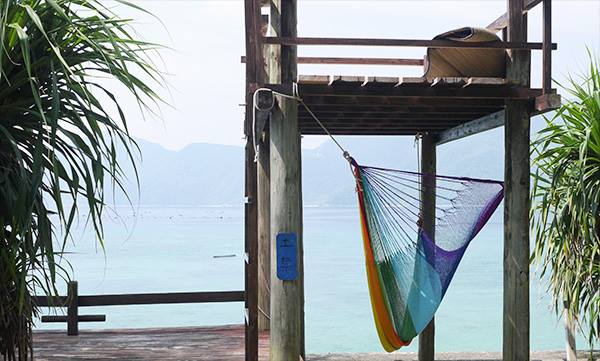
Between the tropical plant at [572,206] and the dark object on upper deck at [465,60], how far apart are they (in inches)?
30.2

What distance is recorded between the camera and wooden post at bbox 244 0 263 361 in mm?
4160

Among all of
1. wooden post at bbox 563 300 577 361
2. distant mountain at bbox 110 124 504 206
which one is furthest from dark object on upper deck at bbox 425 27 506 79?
distant mountain at bbox 110 124 504 206

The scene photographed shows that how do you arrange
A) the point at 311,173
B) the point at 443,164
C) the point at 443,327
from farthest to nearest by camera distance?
the point at 311,173 < the point at 443,164 < the point at 443,327

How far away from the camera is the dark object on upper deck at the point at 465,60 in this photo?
14.5 feet

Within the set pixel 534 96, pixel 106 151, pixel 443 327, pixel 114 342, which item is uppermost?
pixel 534 96

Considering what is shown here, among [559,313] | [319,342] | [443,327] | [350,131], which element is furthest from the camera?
[443,327]

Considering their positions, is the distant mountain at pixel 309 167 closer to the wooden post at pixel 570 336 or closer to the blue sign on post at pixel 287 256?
the wooden post at pixel 570 336

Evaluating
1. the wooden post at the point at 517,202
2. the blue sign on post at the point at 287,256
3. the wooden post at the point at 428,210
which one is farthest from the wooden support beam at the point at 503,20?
the blue sign on post at the point at 287,256

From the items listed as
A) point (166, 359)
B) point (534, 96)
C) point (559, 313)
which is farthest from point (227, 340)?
point (534, 96)

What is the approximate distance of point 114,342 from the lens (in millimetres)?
5742

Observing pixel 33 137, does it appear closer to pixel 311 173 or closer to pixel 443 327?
pixel 443 327

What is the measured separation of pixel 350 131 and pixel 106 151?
337cm

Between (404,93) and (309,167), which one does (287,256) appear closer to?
(404,93)

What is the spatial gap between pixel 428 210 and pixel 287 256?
7.57ft
